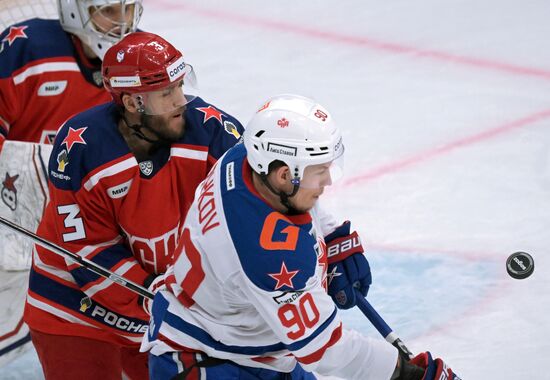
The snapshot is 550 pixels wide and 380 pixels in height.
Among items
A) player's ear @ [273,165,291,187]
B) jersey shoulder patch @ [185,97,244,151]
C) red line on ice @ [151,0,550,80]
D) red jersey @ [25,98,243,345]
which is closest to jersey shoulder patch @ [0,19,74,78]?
red jersey @ [25,98,243,345]

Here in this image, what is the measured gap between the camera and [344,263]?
251 centimetres

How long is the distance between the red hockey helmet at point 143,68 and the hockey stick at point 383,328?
651mm

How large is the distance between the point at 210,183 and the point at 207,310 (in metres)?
0.26

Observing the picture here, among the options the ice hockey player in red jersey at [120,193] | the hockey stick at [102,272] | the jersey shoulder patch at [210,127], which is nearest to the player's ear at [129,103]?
the ice hockey player in red jersey at [120,193]

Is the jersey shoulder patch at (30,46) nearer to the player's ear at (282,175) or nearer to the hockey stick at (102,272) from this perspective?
the hockey stick at (102,272)

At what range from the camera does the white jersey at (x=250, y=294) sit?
6.56 ft

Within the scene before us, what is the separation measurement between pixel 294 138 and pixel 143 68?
657mm

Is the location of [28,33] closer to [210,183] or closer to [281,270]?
[210,183]

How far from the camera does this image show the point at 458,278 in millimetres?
3547

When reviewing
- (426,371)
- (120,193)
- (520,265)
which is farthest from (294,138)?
(520,265)

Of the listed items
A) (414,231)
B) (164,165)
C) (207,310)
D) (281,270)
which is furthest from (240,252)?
(414,231)

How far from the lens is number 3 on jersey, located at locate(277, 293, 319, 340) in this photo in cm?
203

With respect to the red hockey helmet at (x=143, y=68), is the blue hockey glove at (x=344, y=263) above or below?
below

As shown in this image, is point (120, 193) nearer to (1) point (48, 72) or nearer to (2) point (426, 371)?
(1) point (48, 72)
